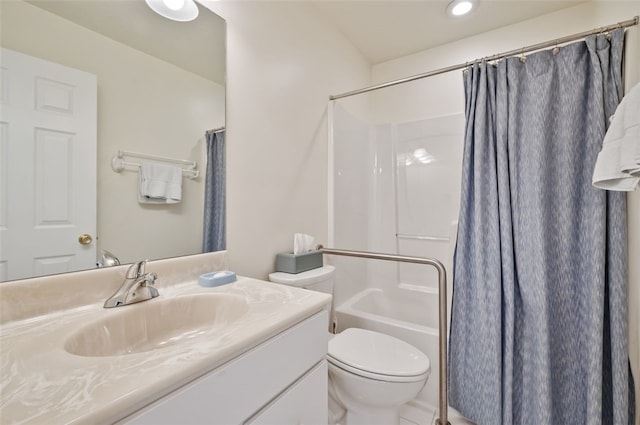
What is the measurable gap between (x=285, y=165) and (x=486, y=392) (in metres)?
1.50

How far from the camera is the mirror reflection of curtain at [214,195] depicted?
1.11 meters

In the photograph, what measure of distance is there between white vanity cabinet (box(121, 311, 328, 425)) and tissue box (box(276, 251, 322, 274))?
0.53m

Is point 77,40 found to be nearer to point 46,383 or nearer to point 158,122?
point 158,122

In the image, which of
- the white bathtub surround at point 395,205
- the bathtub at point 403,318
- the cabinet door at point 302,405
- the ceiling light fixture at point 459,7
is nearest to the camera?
the cabinet door at point 302,405

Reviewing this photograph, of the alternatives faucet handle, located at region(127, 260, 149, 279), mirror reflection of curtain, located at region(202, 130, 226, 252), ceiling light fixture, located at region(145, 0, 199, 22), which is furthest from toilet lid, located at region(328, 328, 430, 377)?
ceiling light fixture, located at region(145, 0, 199, 22)

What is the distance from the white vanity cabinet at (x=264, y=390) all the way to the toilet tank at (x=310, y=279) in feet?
1.50

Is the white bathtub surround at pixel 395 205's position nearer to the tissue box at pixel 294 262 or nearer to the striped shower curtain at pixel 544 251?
the tissue box at pixel 294 262

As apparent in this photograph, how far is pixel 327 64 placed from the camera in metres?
1.88

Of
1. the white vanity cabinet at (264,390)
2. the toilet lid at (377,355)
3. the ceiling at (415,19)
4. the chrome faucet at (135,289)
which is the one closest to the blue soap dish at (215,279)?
the chrome faucet at (135,289)

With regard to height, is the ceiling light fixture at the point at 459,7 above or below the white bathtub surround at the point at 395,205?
above

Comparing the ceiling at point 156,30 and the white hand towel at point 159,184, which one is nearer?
the ceiling at point 156,30

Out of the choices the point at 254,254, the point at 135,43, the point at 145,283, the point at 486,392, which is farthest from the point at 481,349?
the point at 135,43

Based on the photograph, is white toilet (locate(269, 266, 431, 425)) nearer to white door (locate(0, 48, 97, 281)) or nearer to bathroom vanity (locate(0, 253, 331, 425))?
bathroom vanity (locate(0, 253, 331, 425))

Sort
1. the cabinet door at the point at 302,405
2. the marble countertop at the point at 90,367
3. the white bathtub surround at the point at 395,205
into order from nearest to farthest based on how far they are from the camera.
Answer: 1. the marble countertop at the point at 90,367
2. the cabinet door at the point at 302,405
3. the white bathtub surround at the point at 395,205
